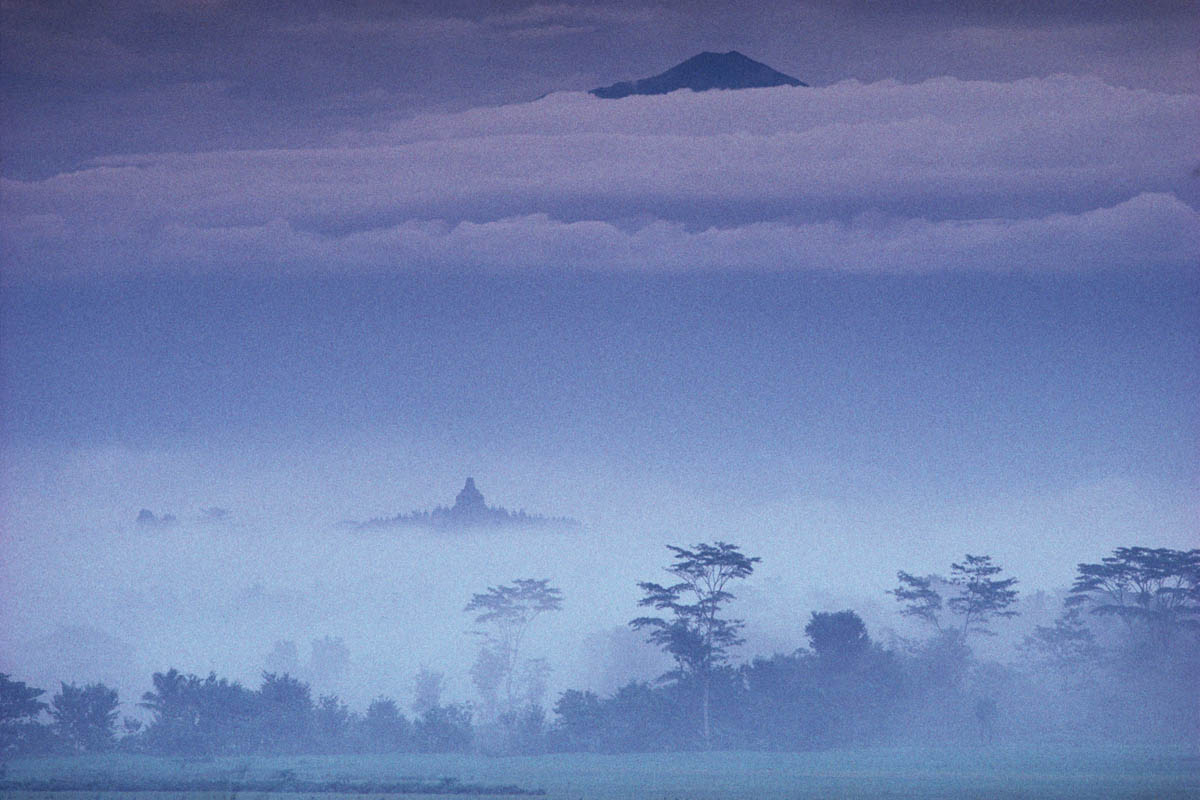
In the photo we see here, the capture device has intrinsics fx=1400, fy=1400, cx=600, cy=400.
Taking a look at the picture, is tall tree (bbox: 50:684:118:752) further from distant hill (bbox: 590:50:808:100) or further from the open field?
distant hill (bbox: 590:50:808:100)

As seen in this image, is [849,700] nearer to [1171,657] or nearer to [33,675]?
[1171,657]

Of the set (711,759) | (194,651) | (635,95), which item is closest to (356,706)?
(194,651)

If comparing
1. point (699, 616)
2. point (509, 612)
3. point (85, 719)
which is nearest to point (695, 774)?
point (699, 616)

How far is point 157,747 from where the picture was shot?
2350cm

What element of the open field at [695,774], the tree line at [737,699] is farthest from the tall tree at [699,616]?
the open field at [695,774]

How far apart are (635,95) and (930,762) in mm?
20350

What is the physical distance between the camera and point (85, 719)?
78.9 ft

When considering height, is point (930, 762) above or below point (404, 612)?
below

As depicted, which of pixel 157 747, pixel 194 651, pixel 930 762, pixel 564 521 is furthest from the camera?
pixel 564 521

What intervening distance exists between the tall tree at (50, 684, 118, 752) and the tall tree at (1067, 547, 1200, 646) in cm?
1803

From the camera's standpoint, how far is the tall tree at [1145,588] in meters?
26.5

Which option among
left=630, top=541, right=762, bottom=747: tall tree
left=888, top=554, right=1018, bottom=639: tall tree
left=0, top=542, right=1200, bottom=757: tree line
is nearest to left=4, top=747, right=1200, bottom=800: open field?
Result: left=0, top=542, right=1200, bottom=757: tree line

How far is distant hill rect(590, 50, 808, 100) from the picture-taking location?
116 feet

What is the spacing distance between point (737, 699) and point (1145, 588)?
892 cm
